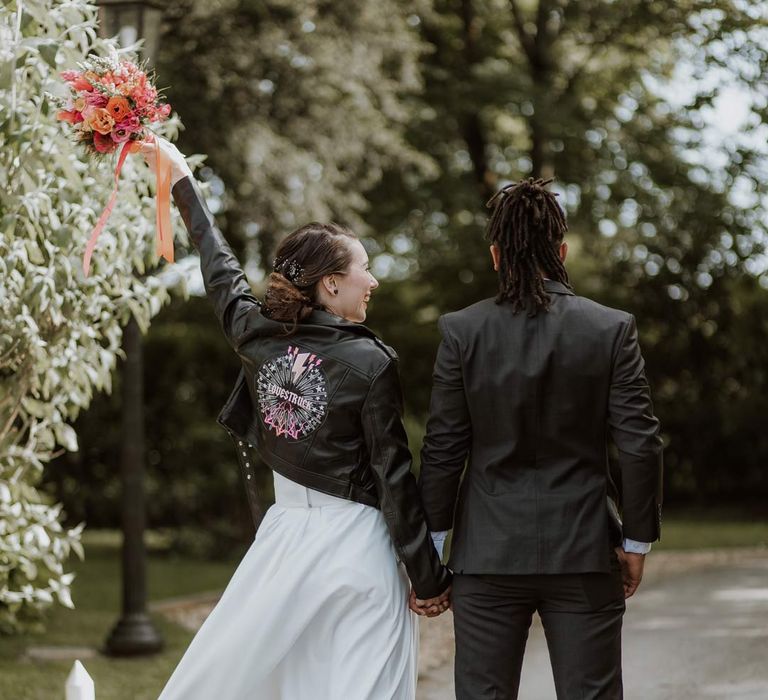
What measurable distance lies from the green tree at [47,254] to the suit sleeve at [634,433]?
2071 mm

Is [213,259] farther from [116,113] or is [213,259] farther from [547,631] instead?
[547,631]

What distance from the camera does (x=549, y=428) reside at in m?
3.54

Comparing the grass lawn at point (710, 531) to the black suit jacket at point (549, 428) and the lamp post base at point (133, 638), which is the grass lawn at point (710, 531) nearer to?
the lamp post base at point (133, 638)

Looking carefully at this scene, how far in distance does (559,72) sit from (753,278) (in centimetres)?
568

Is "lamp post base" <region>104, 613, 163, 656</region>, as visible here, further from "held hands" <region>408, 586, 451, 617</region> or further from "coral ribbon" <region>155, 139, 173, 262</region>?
"held hands" <region>408, 586, 451, 617</region>

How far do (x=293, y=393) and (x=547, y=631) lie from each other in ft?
3.52

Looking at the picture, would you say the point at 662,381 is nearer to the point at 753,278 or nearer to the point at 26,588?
the point at 753,278

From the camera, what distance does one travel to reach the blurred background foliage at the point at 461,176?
12758mm

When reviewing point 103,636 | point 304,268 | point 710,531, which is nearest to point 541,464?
point 304,268

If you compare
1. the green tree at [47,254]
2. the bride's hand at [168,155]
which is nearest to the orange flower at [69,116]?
the green tree at [47,254]

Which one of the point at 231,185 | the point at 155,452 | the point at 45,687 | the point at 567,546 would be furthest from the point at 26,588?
the point at 231,185

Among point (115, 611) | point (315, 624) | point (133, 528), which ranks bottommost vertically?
point (115, 611)

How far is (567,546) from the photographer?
353 cm

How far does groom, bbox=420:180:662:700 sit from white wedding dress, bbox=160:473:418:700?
22 cm
